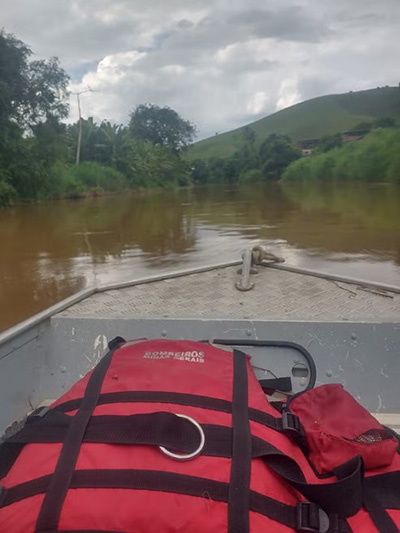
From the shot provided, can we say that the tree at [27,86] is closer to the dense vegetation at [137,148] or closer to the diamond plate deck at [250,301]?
the dense vegetation at [137,148]

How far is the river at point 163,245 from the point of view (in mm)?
6152

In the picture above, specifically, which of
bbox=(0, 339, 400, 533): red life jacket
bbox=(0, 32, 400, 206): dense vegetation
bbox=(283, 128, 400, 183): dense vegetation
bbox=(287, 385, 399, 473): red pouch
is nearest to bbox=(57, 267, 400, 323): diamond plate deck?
bbox=(287, 385, 399, 473): red pouch

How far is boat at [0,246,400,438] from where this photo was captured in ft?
5.00

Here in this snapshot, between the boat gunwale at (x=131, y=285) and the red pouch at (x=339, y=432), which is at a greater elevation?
the boat gunwale at (x=131, y=285)

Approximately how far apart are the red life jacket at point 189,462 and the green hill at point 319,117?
2802 inches

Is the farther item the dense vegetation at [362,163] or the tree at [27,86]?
the dense vegetation at [362,163]

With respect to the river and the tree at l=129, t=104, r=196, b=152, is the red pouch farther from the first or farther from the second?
the tree at l=129, t=104, r=196, b=152

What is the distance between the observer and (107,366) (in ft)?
3.70

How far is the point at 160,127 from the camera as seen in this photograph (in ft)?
164

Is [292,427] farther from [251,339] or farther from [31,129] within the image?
[31,129]

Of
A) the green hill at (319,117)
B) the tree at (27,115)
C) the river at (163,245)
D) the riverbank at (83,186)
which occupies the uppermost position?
the green hill at (319,117)

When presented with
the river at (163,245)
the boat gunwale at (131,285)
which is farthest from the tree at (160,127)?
the boat gunwale at (131,285)

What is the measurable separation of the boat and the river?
10.3 ft

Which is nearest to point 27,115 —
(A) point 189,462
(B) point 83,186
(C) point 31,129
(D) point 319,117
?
(C) point 31,129
